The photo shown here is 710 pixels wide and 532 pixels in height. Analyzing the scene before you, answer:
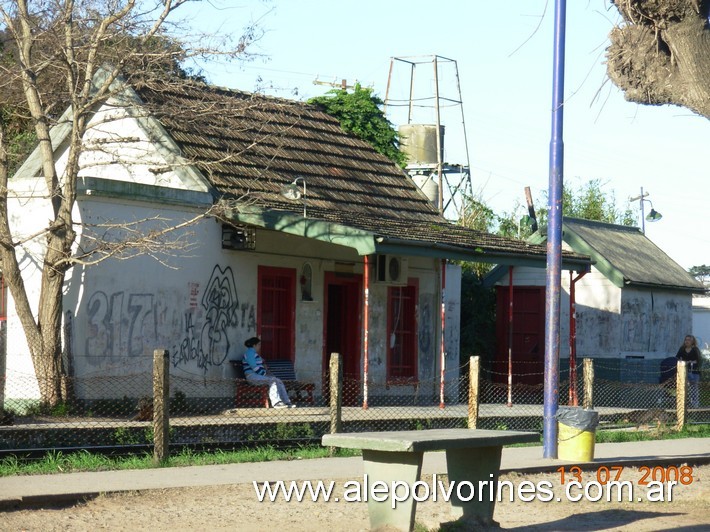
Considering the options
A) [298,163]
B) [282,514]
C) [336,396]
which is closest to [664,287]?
[298,163]

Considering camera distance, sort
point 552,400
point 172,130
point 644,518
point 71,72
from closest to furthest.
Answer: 1. point 644,518
2. point 552,400
3. point 71,72
4. point 172,130

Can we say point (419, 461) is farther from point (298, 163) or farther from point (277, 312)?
point (298, 163)

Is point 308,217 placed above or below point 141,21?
below

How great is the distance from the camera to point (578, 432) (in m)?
14.4

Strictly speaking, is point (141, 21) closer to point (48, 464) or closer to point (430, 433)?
point (48, 464)

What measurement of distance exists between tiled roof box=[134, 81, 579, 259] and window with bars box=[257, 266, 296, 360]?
1.20m

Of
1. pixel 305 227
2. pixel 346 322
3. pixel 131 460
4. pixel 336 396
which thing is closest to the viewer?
pixel 131 460

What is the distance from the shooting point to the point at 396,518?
9.69 metres

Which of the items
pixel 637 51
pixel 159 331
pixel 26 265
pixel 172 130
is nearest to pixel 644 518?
pixel 637 51

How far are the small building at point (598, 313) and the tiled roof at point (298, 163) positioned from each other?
4033 millimetres

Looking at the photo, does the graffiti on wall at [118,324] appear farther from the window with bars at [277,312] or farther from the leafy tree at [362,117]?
the leafy tree at [362,117]

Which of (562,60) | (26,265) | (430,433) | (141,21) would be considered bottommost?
(430,433)

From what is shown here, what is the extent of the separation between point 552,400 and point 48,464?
5.96 metres

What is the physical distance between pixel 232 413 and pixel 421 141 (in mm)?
20786
